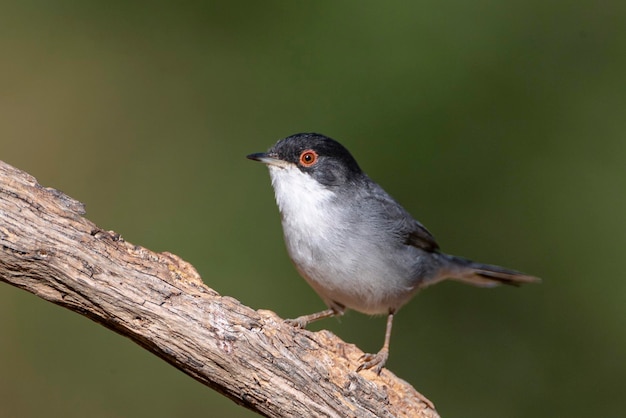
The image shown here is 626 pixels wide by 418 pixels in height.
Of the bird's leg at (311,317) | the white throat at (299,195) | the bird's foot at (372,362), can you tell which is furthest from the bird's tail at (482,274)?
the bird's foot at (372,362)

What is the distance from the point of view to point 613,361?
6215 millimetres

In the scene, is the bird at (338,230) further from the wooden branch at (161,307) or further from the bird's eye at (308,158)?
the wooden branch at (161,307)

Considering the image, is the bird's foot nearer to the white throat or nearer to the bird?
the bird

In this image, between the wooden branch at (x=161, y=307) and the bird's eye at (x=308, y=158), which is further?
the bird's eye at (x=308, y=158)

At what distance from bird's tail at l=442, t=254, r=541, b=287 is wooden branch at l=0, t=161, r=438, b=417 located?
88.9 inches

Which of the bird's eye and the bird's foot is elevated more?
the bird's eye

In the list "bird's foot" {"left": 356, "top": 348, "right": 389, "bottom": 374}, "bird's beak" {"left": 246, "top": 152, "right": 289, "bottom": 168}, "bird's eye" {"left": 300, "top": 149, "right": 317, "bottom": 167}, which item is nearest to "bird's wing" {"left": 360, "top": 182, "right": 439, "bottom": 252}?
"bird's eye" {"left": 300, "top": 149, "right": 317, "bottom": 167}

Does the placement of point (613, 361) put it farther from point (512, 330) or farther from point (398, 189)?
point (398, 189)

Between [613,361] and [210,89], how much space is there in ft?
15.1

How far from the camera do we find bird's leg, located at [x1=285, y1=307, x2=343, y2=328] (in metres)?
4.55

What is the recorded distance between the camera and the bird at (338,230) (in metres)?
4.48

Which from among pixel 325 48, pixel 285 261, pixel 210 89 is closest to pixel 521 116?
pixel 325 48

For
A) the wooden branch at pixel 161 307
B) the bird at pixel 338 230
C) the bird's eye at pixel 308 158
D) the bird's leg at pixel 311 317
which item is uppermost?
the bird's eye at pixel 308 158

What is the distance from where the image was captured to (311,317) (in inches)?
184
